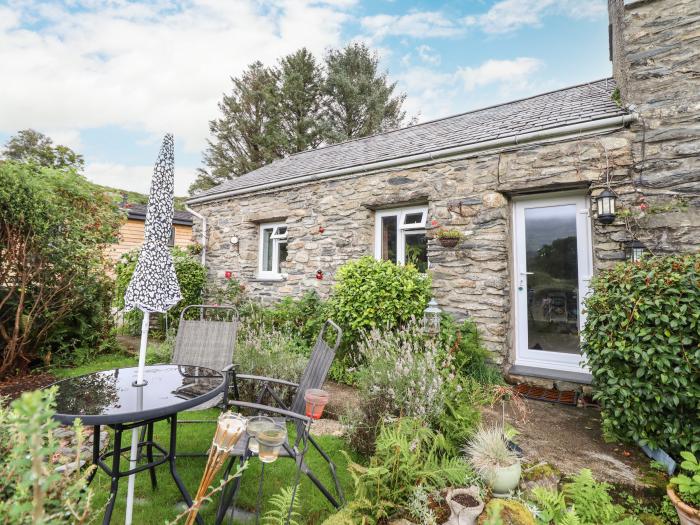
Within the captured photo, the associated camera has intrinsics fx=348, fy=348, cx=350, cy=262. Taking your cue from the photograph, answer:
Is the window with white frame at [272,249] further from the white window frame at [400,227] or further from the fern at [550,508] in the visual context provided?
the fern at [550,508]

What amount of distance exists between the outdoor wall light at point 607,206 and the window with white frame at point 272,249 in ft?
18.0

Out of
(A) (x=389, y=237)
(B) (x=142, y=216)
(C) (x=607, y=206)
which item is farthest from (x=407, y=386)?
(B) (x=142, y=216)

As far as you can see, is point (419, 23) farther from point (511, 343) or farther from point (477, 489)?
point (477, 489)

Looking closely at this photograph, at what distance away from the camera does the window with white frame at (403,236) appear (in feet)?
18.9

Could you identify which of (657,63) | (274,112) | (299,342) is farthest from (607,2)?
(274,112)

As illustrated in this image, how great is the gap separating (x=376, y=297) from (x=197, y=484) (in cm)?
307

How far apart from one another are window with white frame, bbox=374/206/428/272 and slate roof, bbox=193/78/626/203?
3.18 feet

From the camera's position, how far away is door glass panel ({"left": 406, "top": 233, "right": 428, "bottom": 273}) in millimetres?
5734

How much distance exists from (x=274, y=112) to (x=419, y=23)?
35.3 ft

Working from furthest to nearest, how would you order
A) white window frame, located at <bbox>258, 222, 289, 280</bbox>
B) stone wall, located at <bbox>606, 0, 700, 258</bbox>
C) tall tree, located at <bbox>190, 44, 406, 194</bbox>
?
tall tree, located at <bbox>190, 44, 406, 194</bbox> → white window frame, located at <bbox>258, 222, 289, 280</bbox> → stone wall, located at <bbox>606, 0, 700, 258</bbox>

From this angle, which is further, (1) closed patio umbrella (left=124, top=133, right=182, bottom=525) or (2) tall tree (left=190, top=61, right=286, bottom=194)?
(2) tall tree (left=190, top=61, right=286, bottom=194)

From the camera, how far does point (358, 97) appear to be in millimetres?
18188

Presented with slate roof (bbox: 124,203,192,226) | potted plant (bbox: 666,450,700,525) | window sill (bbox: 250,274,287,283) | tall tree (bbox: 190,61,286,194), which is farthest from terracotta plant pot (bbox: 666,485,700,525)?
tall tree (bbox: 190,61,286,194)

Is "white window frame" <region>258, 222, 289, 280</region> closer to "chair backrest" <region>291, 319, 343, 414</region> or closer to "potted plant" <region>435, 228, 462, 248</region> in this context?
"potted plant" <region>435, 228, 462, 248</region>
